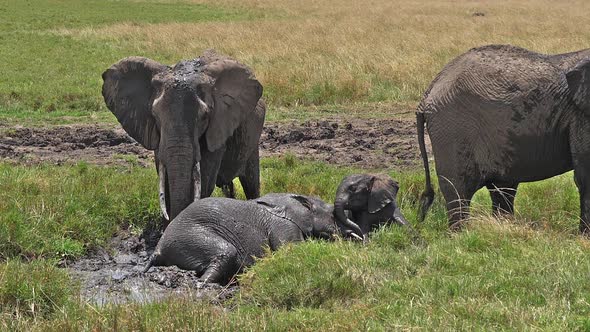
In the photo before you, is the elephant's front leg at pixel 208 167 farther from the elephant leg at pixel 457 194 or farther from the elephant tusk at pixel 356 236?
the elephant leg at pixel 457 194

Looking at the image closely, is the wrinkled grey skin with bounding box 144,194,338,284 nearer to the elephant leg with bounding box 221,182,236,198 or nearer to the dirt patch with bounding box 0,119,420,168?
the elephant leg with bounding box 221,182,236,198

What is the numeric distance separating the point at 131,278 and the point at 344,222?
2.14 m

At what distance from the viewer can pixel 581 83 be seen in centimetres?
801

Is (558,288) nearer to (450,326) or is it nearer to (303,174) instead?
(450,326)

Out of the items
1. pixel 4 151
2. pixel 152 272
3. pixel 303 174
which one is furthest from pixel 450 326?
pixel 4 151

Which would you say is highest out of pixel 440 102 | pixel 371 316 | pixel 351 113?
pixel 440 102

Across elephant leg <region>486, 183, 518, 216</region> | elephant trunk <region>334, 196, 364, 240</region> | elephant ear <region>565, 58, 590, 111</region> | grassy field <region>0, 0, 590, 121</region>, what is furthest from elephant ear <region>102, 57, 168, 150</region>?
grassy field <region>0, 0, 590, 121</region>

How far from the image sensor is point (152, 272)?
766 cm

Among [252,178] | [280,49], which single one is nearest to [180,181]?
[252,178]

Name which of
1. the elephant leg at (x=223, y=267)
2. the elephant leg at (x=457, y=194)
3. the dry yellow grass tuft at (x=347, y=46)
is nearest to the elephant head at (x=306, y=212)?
the elephant leg at (x=223, y=267)

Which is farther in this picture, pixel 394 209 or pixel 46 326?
pixel 394 209

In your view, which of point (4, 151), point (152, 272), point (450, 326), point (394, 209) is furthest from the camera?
point (4, 151)

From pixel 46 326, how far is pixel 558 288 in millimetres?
3311

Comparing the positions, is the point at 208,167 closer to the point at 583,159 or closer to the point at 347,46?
the point at 583,159
